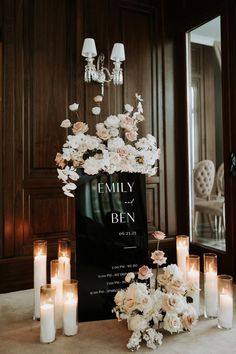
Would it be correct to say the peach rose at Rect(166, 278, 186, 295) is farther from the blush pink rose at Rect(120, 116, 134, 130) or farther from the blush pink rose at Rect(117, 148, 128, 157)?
the blush pink rose at Rect(120, 116, 134, 130)

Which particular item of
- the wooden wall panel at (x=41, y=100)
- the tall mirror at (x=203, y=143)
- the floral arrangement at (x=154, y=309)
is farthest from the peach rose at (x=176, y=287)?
the tall mirror at (x=203, y=143)

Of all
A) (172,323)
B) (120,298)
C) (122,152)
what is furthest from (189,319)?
(122,152)

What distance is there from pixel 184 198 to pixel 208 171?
0.39 meters

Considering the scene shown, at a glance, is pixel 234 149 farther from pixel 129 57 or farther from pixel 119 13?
pixel 119 13

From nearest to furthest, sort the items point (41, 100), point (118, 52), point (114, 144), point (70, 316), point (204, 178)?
point (70, 316)
point (114, 144)
point (41, 100)
point (118, 52)
point (204, 178)

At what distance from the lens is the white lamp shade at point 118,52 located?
10.9 ft

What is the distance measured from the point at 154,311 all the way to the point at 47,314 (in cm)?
59

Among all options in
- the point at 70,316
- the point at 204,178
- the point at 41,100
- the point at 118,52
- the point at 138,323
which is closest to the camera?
the point at 138,323

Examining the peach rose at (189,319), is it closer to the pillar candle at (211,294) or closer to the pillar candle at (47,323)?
the pillar candle at (211,294)

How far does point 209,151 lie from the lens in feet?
12.4

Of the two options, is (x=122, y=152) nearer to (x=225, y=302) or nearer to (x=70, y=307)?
(x=70, y=307)

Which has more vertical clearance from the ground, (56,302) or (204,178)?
(204,178)

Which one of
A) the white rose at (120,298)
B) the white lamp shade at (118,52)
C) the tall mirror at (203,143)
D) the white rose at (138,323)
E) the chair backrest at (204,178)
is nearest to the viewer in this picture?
the white rose at (138,323)

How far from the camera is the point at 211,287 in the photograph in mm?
2248
